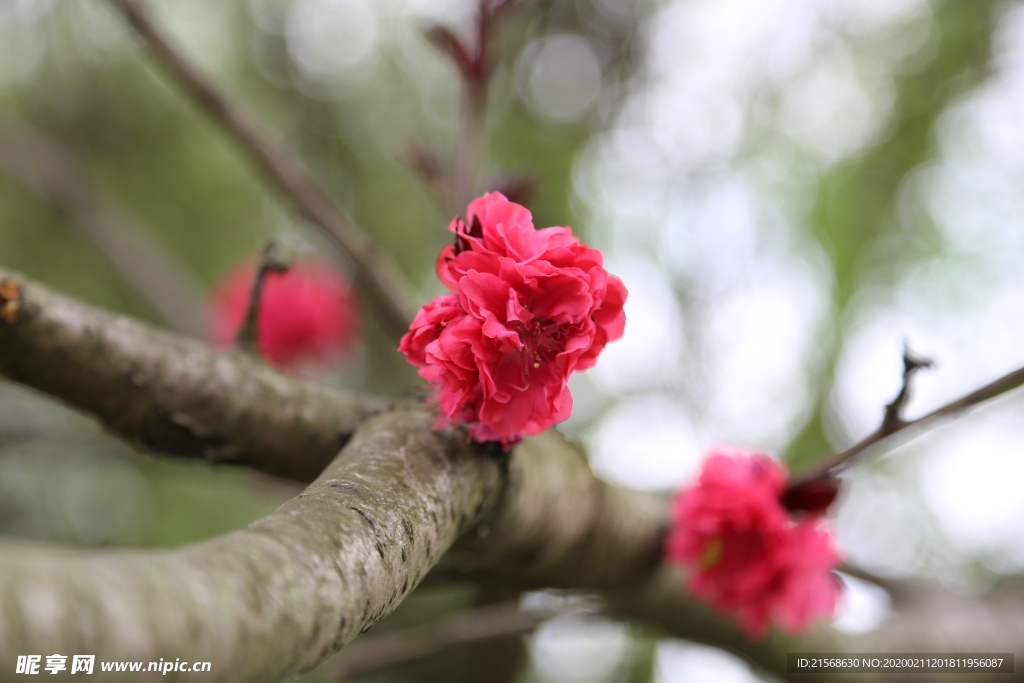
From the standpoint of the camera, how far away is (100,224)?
11.5 ft

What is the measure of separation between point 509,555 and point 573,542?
20 cm

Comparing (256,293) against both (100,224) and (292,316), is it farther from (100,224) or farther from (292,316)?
(100,224)

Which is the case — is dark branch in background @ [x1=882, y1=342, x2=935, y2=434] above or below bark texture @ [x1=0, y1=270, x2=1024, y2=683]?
above

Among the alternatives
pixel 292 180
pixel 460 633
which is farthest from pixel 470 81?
pixel 460 633

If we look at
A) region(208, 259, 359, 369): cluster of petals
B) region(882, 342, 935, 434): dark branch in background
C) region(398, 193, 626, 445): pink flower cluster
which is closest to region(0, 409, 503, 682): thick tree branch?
region(398, 193, 626, 445): pink flower cluster

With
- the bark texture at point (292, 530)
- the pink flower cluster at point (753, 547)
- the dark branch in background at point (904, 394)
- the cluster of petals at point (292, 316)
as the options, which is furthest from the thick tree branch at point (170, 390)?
the cluster of petals at point (292, 316)

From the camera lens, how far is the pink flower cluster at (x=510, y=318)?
3.17 ft

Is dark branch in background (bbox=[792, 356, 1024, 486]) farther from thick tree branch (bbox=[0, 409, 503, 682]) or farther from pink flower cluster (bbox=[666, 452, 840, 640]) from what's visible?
thick tree branch (bbox=[0, 409, 503, 682])

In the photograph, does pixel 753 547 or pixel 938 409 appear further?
pixel 753 547

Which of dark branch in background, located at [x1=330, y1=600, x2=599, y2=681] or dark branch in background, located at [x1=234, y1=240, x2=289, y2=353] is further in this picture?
dark branch in background, located at [x1=330, y1=600, x2=599, y2=681]

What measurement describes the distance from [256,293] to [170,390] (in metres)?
0.27

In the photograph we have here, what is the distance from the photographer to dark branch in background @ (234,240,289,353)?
1379 millimetres

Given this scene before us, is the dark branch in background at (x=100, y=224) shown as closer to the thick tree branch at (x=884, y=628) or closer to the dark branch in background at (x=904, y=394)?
the thick tree branch at (x=884, y=628)

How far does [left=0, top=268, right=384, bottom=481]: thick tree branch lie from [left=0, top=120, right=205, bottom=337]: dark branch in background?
205 centimetres
